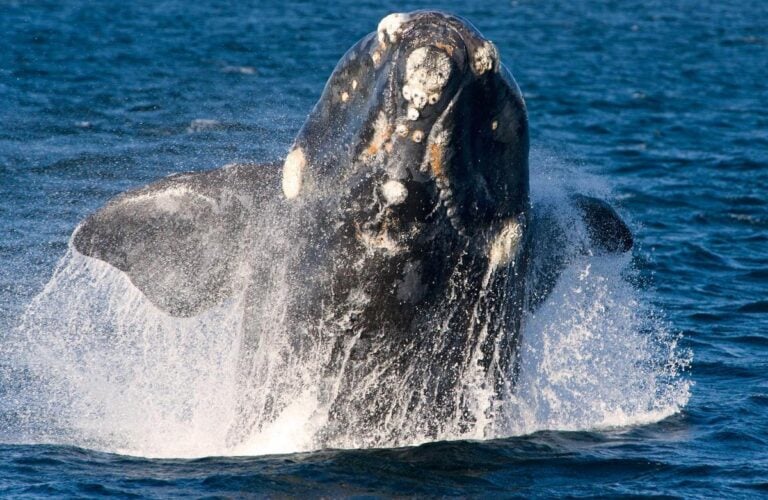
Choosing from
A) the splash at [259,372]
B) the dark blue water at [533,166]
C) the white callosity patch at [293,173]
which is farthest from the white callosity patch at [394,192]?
the dark blue water at [533,166]

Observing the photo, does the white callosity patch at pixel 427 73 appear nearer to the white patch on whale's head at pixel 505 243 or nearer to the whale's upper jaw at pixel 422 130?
the whale's upper jaw at pixel 422 130

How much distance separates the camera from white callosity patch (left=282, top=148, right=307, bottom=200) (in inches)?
527

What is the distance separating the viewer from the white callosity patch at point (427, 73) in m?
11.8

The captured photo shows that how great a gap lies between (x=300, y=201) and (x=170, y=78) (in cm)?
3273

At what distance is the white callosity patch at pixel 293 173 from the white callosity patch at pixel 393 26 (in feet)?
5.69

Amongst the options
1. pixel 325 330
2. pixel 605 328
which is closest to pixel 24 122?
pixel 605 328

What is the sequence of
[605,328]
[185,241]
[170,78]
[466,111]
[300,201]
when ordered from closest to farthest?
[466,111], [300,201], [185,241], [605,328], [170,78]

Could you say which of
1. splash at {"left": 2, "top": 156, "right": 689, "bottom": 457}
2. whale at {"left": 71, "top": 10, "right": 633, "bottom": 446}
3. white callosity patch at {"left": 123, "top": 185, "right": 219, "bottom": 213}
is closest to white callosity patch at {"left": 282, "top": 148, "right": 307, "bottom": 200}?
whale at {"left": 71, "top": 10, "right": 633, "bottom": 446}

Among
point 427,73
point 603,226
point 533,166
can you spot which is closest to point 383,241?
point 427,73

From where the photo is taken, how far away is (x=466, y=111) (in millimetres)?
12164

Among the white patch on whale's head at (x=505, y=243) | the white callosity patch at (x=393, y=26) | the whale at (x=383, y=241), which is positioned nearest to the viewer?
the white callosity patch at (x=393, y=26)

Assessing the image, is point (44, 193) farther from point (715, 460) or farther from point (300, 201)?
point (715, 460)

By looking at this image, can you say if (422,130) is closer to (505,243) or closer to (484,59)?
(484,59)

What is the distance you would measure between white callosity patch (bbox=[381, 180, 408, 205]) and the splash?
1734mm
